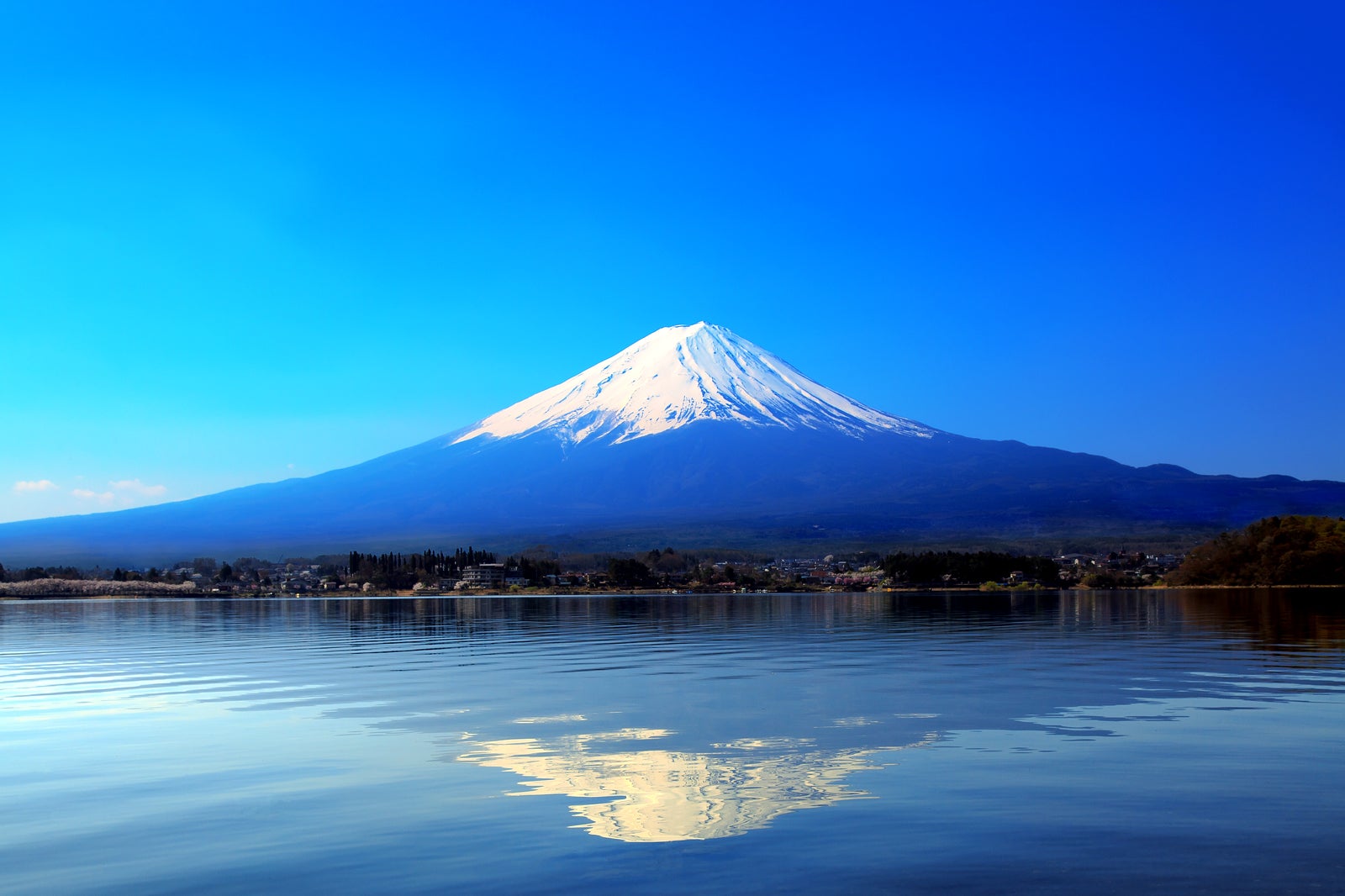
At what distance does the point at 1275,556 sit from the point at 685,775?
13885cm

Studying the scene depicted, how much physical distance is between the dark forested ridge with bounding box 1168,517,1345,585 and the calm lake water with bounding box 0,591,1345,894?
104097mm

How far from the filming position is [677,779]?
16.1 meters

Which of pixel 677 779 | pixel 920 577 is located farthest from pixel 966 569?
pixel 677 779

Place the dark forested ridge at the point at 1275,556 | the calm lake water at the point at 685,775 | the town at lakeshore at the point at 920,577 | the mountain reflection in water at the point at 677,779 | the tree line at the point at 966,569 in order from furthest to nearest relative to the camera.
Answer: the tree line at the point at 966,569, the town at lakeshore at the point at 920,577, the dark forested ridge at the point at 1275,556, the mountain reflection in water at the point at 677,779, the calm lake water at the point at 685,775

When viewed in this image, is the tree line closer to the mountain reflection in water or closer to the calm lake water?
the calm lake water

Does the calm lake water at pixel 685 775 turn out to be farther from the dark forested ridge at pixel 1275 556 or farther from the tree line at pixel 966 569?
the tree line at pixel 966 569

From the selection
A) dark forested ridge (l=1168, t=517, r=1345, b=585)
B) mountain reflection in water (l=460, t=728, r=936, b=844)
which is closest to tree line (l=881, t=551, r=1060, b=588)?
dark forested ridge (l=1168, t=517, r=1345, b=585)

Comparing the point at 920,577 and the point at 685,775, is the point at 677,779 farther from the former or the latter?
the point at 920,577

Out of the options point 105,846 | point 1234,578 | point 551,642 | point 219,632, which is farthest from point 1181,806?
point 1234,578

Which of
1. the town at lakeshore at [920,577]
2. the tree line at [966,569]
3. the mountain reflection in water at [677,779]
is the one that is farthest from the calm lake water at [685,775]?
the tree line at [966,569]

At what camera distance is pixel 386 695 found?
28.4 meters

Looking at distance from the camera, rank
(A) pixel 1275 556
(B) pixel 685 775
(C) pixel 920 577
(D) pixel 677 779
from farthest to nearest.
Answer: (C) pixel 920 577
(A) pixel 1275 556
(B) pixel 685 775
(D) pixel 677 779

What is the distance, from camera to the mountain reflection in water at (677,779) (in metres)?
13.4

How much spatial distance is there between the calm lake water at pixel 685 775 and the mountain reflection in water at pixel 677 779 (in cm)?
8
